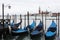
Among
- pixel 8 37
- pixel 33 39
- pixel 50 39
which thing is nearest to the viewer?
pixel 50 39

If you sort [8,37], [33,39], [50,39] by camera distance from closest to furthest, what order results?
[50,39] < [33,39] < [8,37]

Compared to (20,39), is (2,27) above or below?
above

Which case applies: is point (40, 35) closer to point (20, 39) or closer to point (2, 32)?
point (20, 39)

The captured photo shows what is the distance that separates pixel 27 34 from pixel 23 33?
32 cm

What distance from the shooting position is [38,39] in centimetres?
634

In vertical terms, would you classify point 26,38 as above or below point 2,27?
below

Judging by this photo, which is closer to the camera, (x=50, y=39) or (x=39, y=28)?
(x=50, y=39)

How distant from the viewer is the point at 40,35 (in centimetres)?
657

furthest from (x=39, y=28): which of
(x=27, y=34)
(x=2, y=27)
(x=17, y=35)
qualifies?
(x=2, y=27)

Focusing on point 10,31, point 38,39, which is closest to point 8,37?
point 10,31

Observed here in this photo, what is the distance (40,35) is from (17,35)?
3.36 feet

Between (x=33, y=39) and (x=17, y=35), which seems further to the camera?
(x=17, y=35)

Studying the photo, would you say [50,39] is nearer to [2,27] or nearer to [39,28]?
[39,28]

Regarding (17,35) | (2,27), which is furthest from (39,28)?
(2,27)
